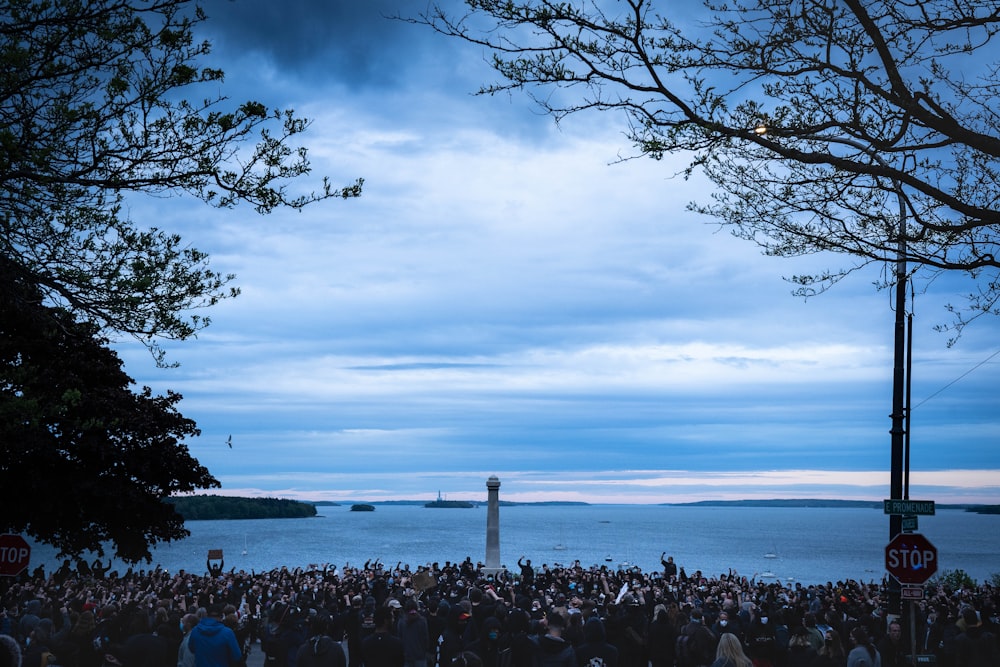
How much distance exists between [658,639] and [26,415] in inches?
338

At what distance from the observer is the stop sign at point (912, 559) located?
1199 centimetres

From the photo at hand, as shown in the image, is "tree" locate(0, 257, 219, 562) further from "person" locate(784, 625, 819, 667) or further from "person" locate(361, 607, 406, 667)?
"person" locate(784, 625, 819, 667)

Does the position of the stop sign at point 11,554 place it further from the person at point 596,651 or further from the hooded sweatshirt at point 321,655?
the person at point 596,651

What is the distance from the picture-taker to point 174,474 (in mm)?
27734

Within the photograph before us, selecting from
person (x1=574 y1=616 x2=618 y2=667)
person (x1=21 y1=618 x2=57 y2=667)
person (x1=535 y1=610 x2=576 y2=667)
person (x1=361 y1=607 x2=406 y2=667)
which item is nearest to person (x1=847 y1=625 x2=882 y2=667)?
person (x1=574 y1=616 x2=618 y2=667)

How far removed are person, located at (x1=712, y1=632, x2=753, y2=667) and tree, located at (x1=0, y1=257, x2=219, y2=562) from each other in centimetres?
2034

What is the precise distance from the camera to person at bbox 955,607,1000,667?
38.3ft

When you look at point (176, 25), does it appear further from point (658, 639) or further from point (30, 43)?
point (658, 639)

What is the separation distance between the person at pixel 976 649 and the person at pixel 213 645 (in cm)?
907

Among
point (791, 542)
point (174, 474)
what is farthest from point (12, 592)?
point (791, 542)

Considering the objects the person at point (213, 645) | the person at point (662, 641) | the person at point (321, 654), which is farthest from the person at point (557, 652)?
the person at point (662, 641)

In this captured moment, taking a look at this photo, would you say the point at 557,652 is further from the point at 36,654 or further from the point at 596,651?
the point at 36,654

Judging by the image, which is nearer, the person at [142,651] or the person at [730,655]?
the person at [730,655]

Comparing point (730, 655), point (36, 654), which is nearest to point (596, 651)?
point (730, 655)
